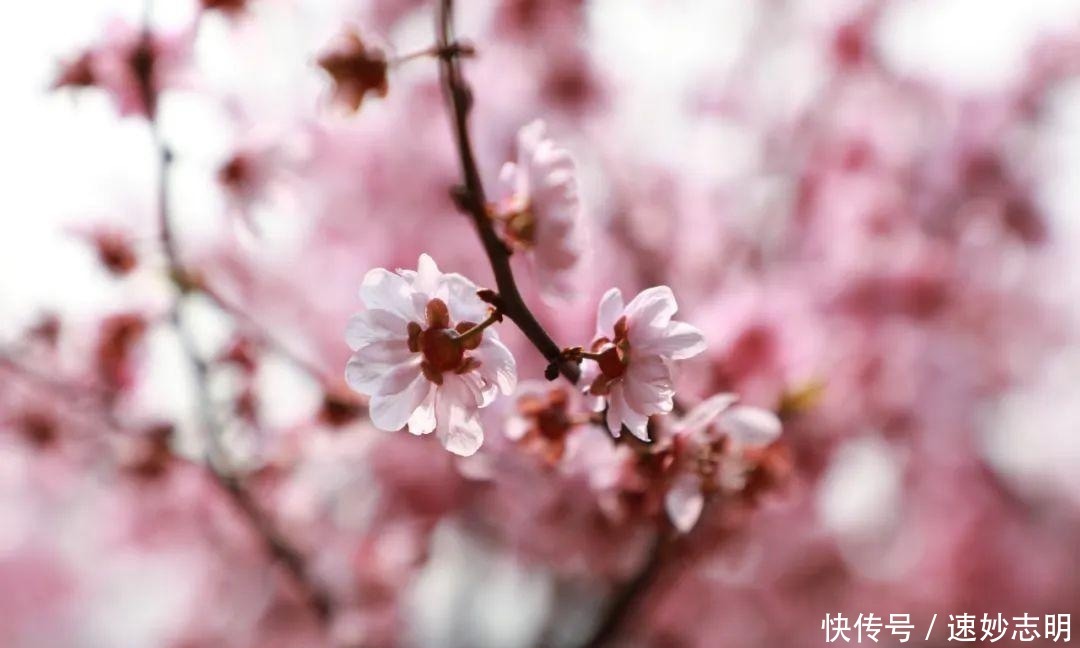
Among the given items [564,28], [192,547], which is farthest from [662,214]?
[192,547]

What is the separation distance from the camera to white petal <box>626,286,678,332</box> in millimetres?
764

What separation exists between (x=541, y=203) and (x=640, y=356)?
0.64 feet

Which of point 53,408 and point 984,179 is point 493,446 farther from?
point 984,179

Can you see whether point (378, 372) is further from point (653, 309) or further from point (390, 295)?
point (653, 309)

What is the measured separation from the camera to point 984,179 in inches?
103

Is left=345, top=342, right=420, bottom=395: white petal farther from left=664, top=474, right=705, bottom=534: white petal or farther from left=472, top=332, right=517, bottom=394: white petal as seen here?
left=664, top=474, right=705, bottom=534: white petal

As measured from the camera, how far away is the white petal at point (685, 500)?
0.90 meters

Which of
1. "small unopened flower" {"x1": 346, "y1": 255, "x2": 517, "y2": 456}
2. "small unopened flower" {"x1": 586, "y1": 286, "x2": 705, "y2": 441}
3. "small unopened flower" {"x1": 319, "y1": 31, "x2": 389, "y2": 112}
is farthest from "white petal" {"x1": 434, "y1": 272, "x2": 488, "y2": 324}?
"small unopened flower" {"x1": 319, "y1": 31, "x2": 389, "y2": 112}

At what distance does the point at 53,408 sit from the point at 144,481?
319mm

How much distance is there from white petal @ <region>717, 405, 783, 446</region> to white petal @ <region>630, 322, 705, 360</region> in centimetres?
19

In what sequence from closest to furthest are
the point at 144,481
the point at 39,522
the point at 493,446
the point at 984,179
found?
1. the point at 493,446
2. the point at 144,481
3. the point at 984,179
4. the point at 39,522

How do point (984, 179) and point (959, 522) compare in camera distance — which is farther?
point (959, 522)

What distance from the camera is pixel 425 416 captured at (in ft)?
2.50

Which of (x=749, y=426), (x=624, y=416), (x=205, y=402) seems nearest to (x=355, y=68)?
(x=624, y=416)
